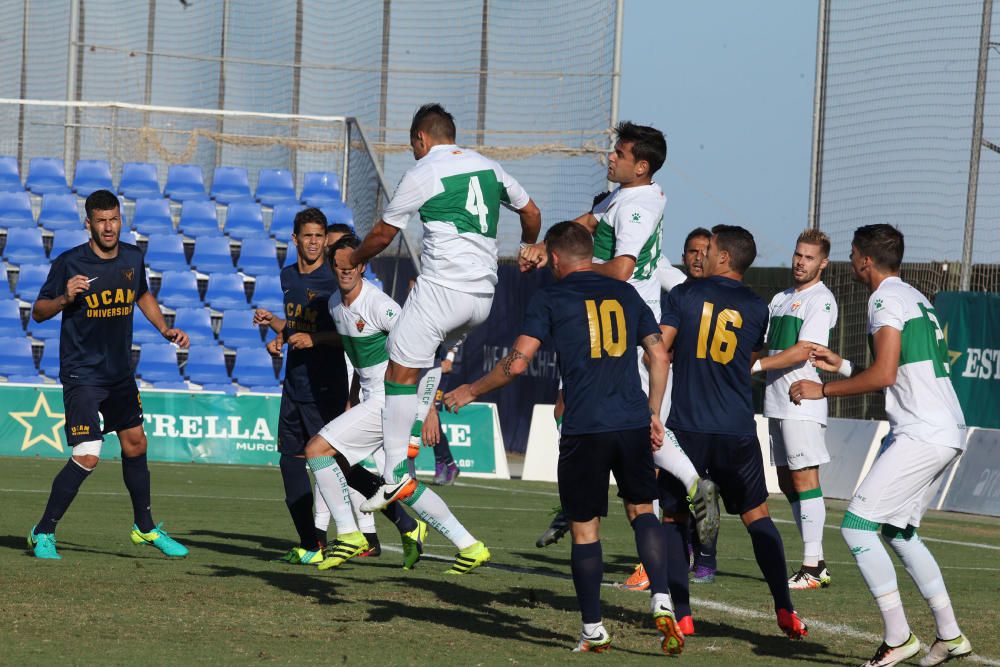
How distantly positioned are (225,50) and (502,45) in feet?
17.2

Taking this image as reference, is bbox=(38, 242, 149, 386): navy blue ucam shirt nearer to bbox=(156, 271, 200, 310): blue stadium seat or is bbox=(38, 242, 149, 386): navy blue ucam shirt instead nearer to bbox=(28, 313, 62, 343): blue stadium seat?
bbox=(28, 313, 62, 343): blue stadium seat

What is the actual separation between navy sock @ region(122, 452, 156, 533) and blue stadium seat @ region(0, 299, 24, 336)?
41.9 feet

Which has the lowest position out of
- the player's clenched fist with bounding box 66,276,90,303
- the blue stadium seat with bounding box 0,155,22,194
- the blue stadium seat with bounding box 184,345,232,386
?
the blue stadium seat with bounding box 184,345,232,386

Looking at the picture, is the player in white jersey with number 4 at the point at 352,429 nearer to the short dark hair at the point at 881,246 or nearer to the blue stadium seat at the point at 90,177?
the short dark hair at the point at 881,246

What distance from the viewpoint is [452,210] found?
25.5ft

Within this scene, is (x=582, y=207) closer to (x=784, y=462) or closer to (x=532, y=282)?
(x=532, y=282)

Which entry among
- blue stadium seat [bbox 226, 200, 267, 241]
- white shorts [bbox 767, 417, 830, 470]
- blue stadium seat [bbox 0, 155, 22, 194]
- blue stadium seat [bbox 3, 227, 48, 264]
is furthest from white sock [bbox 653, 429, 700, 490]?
blue stadium seat [bbox 0, 155, 22, 194]

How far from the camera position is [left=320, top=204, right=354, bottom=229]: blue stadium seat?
77.5 ft

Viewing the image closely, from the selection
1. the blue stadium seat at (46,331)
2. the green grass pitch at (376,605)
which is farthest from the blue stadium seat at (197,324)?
the green grass pitch at (376,605)

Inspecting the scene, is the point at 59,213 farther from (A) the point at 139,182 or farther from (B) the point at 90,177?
(A) the point at 139,182

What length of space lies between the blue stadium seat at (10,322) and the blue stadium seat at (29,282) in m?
0.44

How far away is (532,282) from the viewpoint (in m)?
23.1

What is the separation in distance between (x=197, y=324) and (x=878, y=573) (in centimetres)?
1698

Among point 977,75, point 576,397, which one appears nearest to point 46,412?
point 977,75
